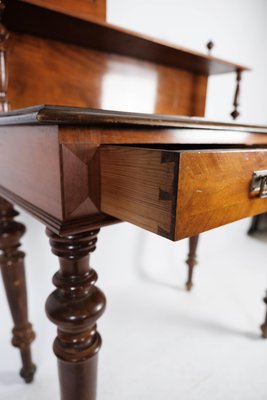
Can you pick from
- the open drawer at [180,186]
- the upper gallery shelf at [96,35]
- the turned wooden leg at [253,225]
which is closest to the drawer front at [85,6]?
the upper gallery shelf at [96,35]

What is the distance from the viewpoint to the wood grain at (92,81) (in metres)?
0.74

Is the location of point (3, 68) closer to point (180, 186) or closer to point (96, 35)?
point (96, 35)

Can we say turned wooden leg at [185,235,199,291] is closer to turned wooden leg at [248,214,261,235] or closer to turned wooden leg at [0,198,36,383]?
turned wooden leg at [0,198,36,383]

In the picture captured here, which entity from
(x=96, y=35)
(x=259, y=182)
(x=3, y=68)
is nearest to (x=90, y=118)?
(x=259, y=182)

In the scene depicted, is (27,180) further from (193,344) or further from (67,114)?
(193,344)

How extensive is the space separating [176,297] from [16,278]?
2.23ft

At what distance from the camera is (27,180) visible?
391mm

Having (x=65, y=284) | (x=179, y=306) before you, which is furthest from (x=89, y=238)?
(x=179, y=306)

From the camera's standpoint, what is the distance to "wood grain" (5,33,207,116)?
735mm

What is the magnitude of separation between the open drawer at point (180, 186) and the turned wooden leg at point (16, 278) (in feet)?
1.34

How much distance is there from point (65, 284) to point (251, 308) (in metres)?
0.94

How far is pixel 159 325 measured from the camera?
0.96 metres

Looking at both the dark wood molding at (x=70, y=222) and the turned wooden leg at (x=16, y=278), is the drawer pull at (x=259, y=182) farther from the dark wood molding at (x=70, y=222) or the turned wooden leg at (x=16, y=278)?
the turned wooden leg at (x=16, y=278)

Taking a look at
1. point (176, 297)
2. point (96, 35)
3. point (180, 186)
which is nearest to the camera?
point (180, 186)
